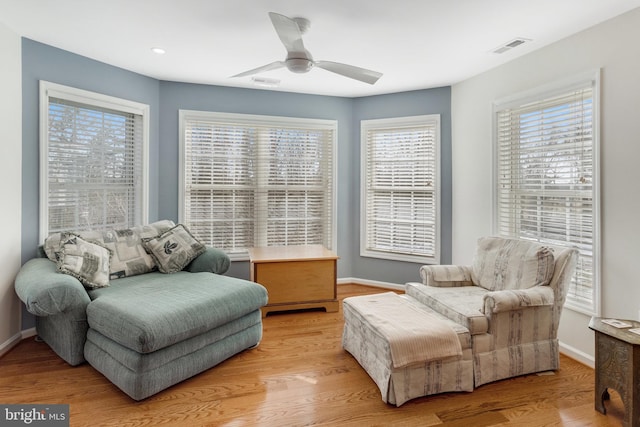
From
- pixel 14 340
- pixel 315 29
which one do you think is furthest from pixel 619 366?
pixel 14 340

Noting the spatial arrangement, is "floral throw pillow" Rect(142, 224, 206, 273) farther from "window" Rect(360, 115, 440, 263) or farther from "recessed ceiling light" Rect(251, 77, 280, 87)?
"window" Rect(360, 115, 440, 263)

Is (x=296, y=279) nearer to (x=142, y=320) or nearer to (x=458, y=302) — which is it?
(x=458, y=302)

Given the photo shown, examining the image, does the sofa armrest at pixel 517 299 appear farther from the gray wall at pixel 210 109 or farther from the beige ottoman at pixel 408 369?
the gray wall at pixel 210 109

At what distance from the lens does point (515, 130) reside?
3.35m

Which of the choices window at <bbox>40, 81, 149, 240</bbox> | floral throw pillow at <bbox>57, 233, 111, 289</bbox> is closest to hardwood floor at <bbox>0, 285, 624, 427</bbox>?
floral throw pillow at <bbox>57, 233, 111, 289</bbox>

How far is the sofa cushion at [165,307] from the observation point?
6.88 ft

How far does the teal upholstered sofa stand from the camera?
211 cm

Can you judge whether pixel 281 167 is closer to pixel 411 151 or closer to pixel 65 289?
pixel 411 151

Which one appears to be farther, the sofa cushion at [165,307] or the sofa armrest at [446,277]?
the sofa armrest at [446,277]

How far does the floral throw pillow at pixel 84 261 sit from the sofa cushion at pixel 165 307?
9 centimetres

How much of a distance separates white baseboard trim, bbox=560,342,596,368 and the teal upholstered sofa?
7.73ft

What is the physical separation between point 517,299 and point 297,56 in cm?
215
